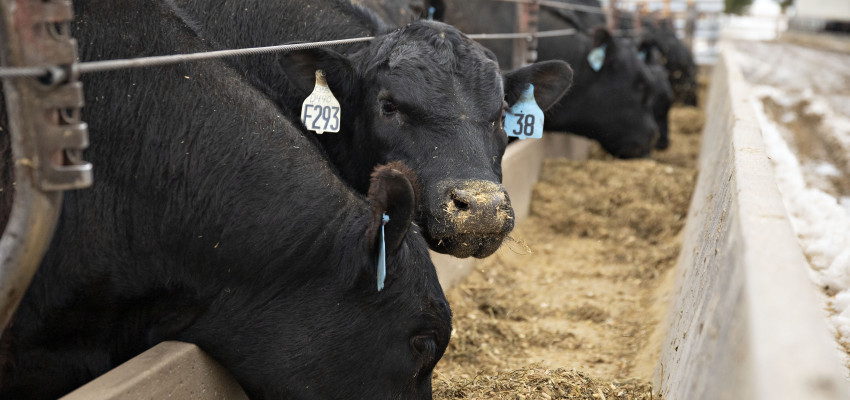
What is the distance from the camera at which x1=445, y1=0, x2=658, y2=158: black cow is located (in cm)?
801

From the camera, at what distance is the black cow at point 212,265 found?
265 centimetres

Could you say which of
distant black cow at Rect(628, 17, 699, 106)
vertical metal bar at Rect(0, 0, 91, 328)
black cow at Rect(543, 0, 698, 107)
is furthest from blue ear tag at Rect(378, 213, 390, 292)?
distant black cow at Rect(628, 17, 699, 106)

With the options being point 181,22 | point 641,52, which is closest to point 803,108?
point 641,52

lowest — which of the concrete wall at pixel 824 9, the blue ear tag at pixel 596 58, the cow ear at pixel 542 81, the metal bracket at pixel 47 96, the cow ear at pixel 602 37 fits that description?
the concrete wall at pixel 824 9

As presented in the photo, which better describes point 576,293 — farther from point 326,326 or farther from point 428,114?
point 326,326

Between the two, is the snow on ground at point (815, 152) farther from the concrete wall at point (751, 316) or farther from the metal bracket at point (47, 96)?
the metal bracket at point (47, 96)

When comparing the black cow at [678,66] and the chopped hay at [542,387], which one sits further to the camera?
the black cow at [678,66]

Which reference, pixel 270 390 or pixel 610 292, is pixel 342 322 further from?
pixel 610 292

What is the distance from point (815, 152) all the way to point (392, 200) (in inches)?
318

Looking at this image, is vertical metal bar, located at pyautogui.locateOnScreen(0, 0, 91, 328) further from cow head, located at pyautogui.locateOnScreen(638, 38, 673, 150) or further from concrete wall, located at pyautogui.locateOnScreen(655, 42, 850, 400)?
cow head, located at pyautogui.locateOnScreen(638, 38, 673, 150)

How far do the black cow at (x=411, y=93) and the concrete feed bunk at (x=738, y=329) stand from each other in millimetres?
803

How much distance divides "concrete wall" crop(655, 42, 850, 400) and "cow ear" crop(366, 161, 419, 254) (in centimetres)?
94

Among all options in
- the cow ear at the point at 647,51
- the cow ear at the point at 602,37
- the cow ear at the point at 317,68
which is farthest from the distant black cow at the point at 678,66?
the cow ear at the point at 317,68

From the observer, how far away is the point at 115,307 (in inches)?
109
